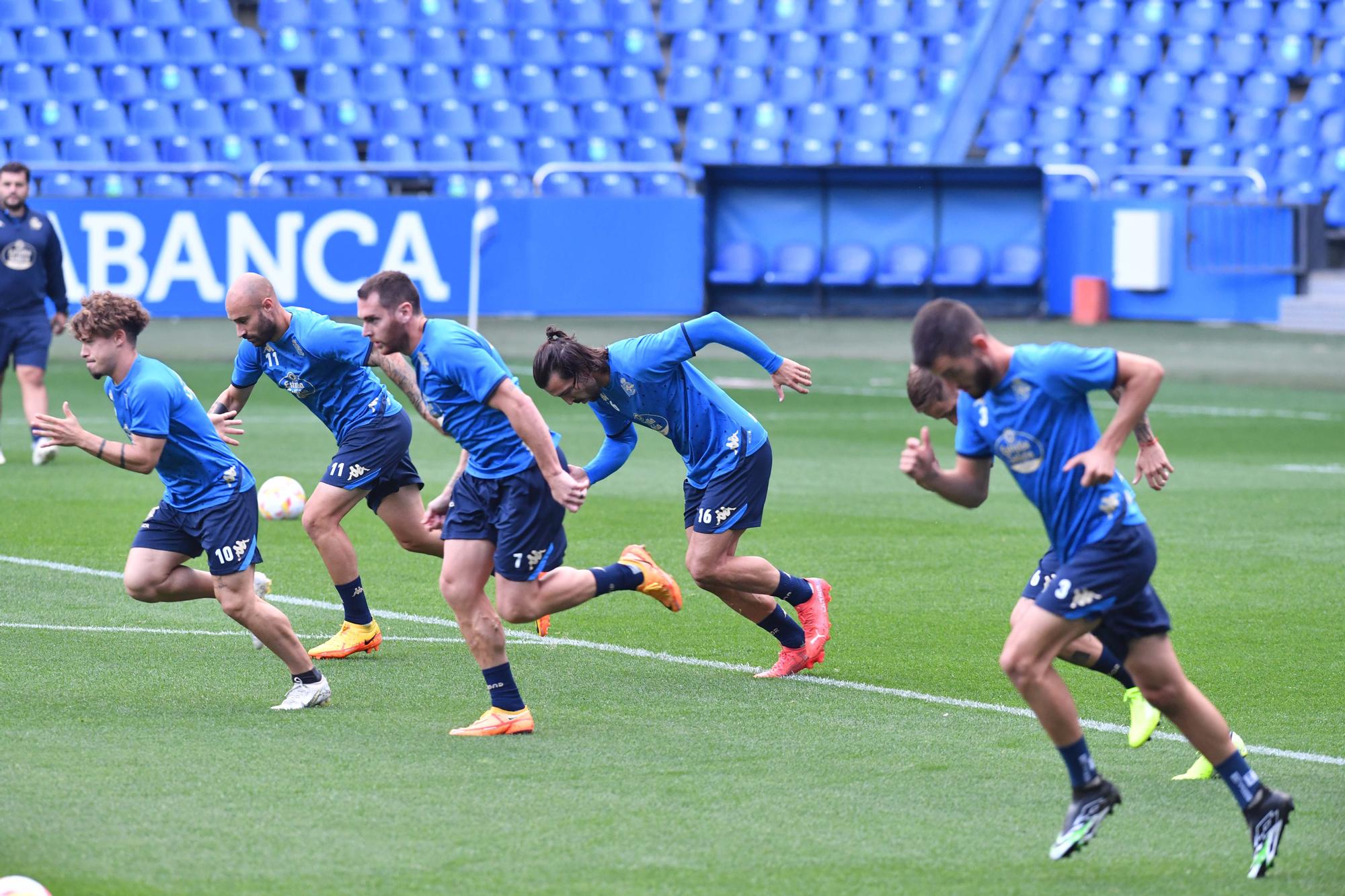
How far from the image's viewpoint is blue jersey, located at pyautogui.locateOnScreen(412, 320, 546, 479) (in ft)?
21.8

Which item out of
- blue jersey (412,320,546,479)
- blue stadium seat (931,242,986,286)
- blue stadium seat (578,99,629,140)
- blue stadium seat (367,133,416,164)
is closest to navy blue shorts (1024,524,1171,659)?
blue jersey (412,320,546,479)

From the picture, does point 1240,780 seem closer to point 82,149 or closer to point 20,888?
point 20,888

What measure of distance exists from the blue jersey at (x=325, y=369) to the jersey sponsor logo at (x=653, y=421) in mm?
1316

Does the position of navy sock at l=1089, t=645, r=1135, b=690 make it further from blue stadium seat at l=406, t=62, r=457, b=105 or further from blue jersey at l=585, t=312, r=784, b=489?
blue stadium seat at l=406, t=62, r=457, b=105

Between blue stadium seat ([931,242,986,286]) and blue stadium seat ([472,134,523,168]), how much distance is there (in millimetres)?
6320

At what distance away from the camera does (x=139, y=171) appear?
23.1 meters

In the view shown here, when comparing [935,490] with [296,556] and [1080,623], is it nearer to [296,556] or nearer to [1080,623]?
[1080,623]

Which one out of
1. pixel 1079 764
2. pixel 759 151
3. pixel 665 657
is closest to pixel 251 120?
pixel 759 151

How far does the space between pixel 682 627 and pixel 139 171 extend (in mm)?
16322

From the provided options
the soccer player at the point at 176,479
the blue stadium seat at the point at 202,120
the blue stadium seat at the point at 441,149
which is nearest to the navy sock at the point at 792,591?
the soccer player at the point at 176,479

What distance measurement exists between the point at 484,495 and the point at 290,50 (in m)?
21.7

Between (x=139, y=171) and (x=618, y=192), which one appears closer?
(x=139, y=171)

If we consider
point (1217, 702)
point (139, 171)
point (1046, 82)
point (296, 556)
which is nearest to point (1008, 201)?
point (1046, 82)

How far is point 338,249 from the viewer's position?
76.0 ft
